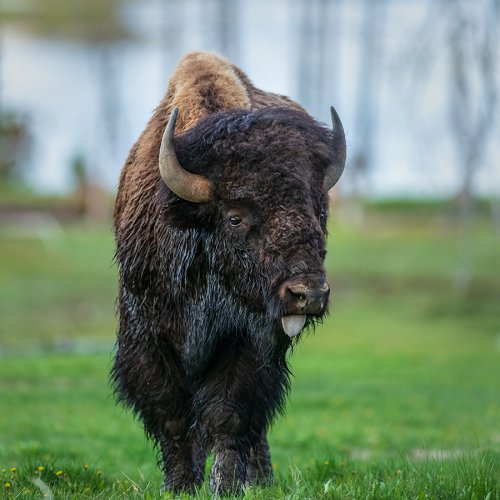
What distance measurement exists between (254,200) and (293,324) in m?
0.83

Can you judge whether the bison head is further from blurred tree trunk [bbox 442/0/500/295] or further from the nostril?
blurred tree trunk [bbox 442/0/500/295]

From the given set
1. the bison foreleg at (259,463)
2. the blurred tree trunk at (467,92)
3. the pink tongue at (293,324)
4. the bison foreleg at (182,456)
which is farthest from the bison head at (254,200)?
the blurred tree trunk at (467,92)

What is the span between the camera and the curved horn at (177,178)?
6.77 meters

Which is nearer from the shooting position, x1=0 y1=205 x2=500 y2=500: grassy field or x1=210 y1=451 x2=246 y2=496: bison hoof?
x1=0 y1=205 x2=500 y2=500: grassy field

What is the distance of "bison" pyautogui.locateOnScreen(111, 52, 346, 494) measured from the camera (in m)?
6.52

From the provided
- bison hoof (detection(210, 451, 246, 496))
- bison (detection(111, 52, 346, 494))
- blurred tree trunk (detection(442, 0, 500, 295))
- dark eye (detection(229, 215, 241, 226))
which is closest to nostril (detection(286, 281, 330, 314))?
bison (detection(111, 52, 346, 494))

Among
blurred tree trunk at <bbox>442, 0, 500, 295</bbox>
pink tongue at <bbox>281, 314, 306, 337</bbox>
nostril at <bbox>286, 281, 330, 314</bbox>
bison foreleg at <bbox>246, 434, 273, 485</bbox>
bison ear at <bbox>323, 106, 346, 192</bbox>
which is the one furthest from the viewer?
blurred tree trunk at <bbox>442, 0, 500, 295</bbox>

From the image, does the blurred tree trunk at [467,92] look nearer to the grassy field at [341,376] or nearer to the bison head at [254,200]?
the grassy field at [341,376]

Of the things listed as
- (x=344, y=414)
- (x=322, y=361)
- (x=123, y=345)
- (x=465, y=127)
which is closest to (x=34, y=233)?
(x=465, y=127)

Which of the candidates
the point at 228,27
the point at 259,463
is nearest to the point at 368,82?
the point at 228,27

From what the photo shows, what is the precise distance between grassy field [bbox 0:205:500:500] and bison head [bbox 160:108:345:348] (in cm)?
119

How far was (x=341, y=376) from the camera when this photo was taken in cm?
1873

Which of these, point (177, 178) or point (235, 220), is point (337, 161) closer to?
point (235, 220)

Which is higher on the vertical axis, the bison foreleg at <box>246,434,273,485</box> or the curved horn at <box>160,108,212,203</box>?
the curved horn at <box>160,108,212,203</box>
